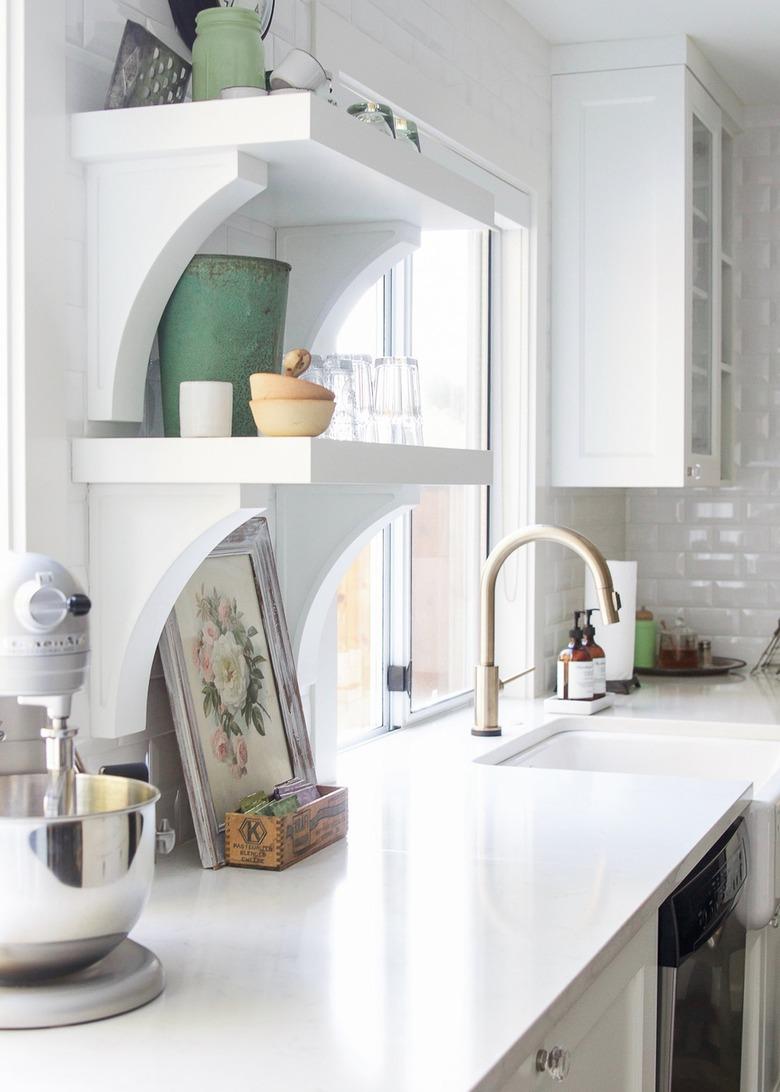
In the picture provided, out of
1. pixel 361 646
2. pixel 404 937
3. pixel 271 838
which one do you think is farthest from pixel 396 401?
pixel 361 646

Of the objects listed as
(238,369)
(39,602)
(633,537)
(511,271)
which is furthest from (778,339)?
(39,602)

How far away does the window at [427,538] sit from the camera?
2.87 meters

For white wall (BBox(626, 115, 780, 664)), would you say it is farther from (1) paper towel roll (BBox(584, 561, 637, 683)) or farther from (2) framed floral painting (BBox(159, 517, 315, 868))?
(2) framed floral painting (BBox(159, 517, 315, 868))

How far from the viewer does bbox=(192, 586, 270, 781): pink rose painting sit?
179cm

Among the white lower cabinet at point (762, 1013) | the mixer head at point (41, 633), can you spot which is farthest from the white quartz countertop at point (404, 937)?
the white lower cabinet at point (762, 1013)

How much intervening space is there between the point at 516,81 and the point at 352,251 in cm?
138

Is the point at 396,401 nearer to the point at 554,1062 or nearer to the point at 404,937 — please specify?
the point at 404,937

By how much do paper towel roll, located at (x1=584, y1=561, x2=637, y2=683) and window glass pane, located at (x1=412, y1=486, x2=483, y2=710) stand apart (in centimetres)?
35

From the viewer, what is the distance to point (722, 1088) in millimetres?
2143

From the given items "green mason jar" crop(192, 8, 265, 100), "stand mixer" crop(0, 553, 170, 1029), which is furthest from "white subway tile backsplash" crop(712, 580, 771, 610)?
"stand mixer" crop(0, 553, 170, 1029)

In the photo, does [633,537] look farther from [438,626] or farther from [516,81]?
[516,81]

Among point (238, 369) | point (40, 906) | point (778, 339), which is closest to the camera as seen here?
point (40, 906)

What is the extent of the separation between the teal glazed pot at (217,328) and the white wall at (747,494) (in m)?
2.58

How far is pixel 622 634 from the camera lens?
11.3 ft
